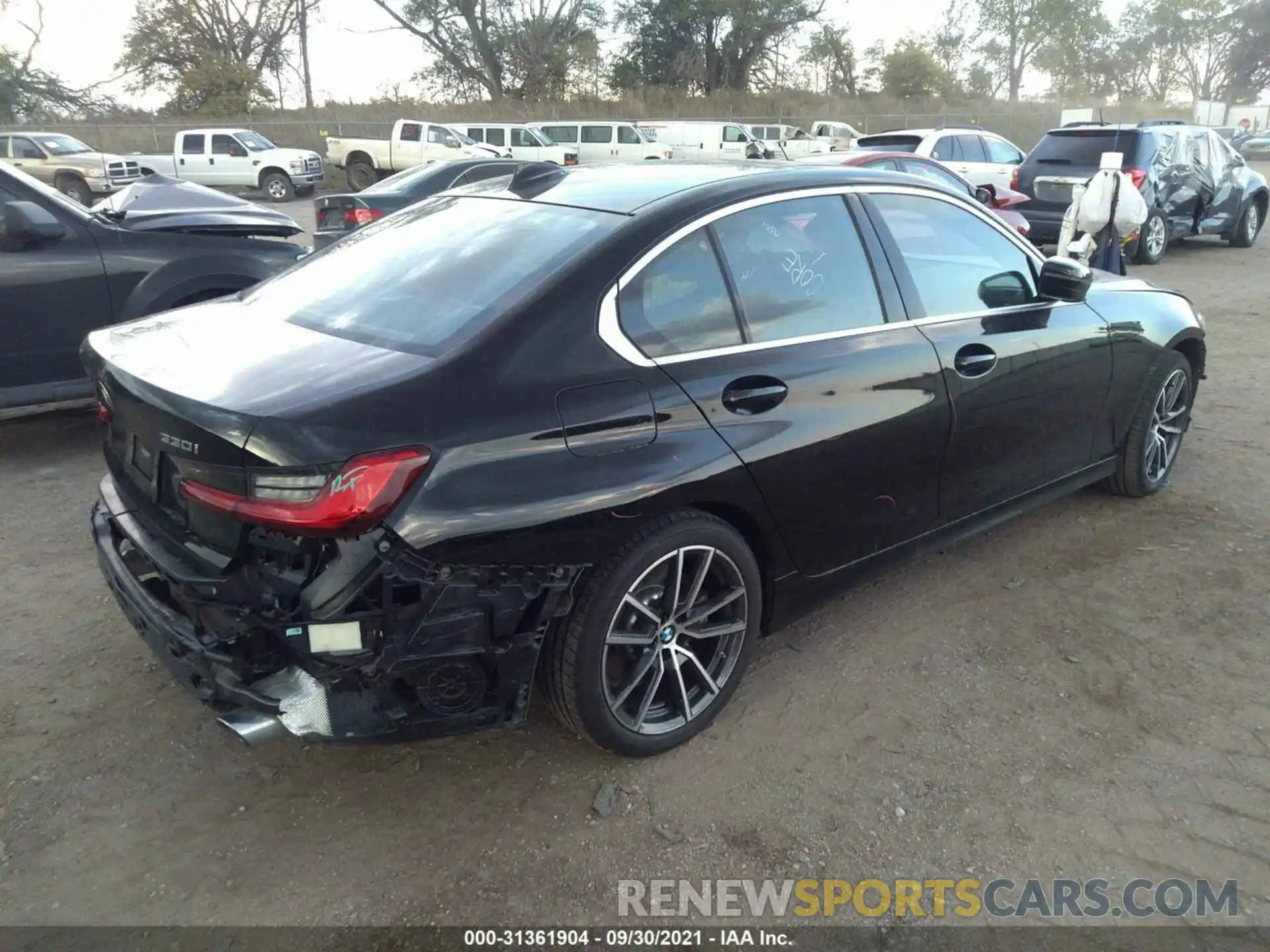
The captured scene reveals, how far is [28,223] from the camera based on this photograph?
506cm

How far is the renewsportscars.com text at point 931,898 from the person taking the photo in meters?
2.37

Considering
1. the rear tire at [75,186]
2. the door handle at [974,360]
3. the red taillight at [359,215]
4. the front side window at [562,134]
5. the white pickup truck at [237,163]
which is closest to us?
the door handle at [974,360]

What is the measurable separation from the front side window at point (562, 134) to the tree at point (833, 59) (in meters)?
26.6

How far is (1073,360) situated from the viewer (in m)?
3.95

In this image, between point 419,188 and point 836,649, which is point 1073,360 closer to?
point 836,649

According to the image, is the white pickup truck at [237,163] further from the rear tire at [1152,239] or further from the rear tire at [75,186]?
the rear tire at [1152,239]

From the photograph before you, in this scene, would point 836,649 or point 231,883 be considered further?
point 836,649

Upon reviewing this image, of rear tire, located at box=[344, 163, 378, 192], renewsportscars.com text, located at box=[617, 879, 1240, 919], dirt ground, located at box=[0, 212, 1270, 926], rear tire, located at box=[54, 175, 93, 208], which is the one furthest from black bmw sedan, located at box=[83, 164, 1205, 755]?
rear tire, located at box=[344, 163, 378, 192]

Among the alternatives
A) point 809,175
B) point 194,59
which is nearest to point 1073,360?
point 809,175

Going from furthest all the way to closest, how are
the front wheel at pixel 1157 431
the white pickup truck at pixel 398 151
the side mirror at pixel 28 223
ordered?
the white pickup truck at pixel 398 151, the side mirror at pixel 28 223, the front wheel at pixel 1157 431

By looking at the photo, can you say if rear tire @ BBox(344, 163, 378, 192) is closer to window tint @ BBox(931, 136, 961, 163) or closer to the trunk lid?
window tint @ BBox(931, 136, 961, 163)

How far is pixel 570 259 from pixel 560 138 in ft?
92.8

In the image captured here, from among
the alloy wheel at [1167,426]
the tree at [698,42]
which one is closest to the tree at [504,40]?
the tree at [698,42]

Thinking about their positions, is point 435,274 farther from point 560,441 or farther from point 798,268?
point 798,268
